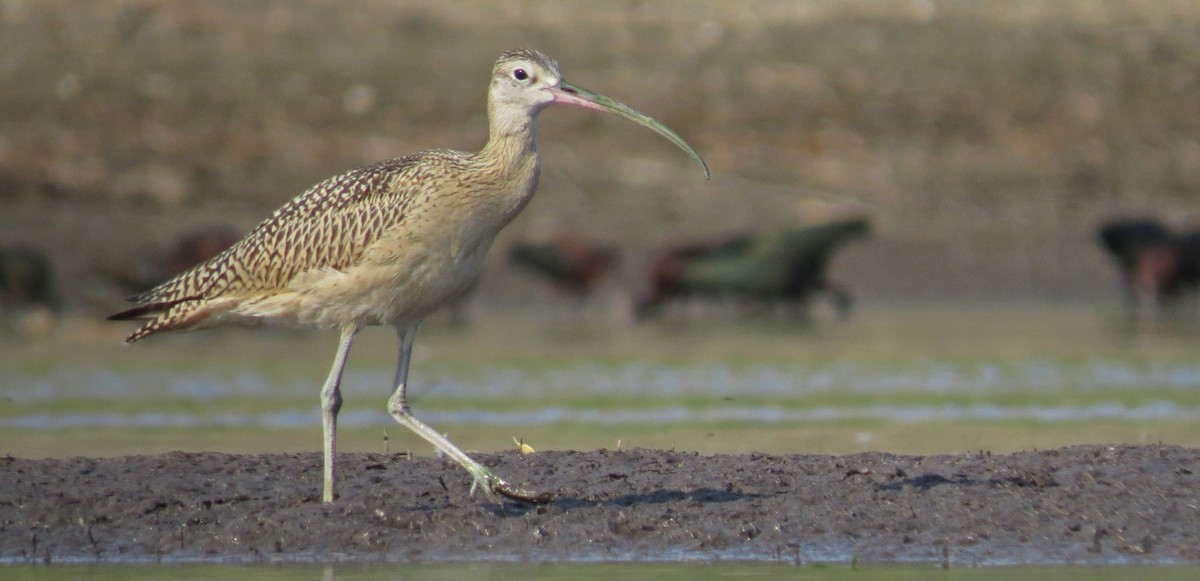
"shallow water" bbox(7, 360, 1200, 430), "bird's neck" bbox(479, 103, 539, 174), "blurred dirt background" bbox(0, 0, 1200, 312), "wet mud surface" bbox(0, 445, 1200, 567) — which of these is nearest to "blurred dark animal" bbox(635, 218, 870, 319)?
"blurred dirt background" bbox(0, 0, 1200, 312)

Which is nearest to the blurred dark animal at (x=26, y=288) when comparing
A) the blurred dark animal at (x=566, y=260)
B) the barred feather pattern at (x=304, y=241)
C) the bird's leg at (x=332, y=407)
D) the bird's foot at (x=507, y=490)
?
the blurred dark animal at (x=566, y=260)

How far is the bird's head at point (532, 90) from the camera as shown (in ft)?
24.0

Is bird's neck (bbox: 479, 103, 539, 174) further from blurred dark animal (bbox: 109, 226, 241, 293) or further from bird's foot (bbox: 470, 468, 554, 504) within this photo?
blurred dark animal (bbox: 109, 226, 241, 293)

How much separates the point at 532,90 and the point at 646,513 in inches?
62.9

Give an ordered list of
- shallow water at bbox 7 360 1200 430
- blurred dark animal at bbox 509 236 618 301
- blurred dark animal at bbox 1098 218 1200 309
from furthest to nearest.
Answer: blurred dark animal at bbox 1098 218 1200 309 < blurred dark animal at bbox 509 236 618 301 < shallow water at bbox 7 360 1200 430

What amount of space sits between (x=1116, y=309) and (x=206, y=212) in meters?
8.65

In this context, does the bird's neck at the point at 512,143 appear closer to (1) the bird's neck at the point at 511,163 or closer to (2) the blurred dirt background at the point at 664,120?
(1) the bird's neck at the point at 511,163

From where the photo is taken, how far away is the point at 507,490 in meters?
7.10

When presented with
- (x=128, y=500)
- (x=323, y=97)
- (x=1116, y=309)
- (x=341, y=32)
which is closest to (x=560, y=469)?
(x=128, y=500)

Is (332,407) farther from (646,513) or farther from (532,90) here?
(532,90)

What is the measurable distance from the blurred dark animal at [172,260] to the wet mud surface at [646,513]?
8.94m

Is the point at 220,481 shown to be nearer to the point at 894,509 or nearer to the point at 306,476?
the point at 306,476

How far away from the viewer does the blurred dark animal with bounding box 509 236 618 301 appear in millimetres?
18250

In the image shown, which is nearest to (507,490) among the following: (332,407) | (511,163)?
(332,407)
